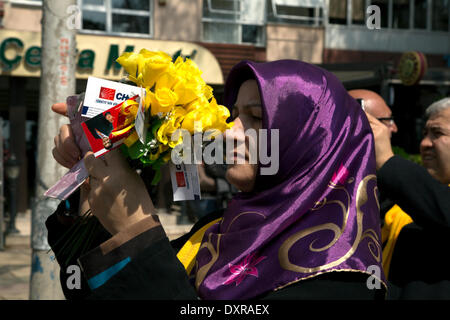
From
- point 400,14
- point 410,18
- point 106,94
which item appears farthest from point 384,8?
point 106,94

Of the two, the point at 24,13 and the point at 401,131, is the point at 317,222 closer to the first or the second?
the point at 24,13

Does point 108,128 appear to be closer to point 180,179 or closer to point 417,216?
point 180,179

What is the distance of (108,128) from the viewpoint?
5.04ft

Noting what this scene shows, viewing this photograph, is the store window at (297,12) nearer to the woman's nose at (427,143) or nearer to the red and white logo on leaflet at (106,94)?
the woman's nose at (427,143)

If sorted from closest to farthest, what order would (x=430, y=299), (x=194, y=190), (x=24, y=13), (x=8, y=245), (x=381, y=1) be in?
(x=194, y=190)
(x=430, y=299)
(x=8, y=245)
(x=24, y=13)
(x=381, y=1)

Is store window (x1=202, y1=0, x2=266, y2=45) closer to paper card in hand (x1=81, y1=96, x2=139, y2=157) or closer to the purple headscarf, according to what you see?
the purple headscarf

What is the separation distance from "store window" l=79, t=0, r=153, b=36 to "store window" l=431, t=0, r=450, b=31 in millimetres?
9309

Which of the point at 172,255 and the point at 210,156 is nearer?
the point at 172,255

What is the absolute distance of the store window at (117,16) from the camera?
1347 cm

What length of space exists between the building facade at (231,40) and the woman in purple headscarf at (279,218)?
8966 millimetres

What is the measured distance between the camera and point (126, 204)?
1.55 metres

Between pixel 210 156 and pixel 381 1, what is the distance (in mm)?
16296

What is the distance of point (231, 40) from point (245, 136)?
1353cm
